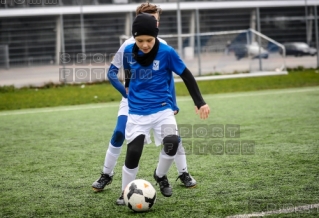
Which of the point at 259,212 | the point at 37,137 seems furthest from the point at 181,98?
the point at 259,212

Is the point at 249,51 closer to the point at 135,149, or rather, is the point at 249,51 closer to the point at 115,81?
the point at 115,81

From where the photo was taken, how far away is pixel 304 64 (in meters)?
20.8

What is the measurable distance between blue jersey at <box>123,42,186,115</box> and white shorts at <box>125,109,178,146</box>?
44mm

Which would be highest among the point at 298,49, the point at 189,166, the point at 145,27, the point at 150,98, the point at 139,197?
the point at 145,27

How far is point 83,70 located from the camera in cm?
1725

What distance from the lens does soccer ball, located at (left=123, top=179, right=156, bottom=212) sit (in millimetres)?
4379

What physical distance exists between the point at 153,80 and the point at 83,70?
42.1ft

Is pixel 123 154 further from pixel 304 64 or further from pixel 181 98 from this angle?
pixel 304 64

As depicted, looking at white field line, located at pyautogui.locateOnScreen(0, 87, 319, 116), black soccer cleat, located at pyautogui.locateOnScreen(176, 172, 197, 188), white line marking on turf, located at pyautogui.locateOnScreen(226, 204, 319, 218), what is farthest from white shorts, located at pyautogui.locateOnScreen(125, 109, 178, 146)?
white field line, located at pyautogui.locateOnScreen(0, 87, 319, 116)

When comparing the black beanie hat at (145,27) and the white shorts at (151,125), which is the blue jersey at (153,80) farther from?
the black beanie hat at (145,27)

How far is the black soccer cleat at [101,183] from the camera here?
207 inches

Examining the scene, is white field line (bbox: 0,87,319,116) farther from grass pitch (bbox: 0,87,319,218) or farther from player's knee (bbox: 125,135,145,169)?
player's knee (bbox: 125,135,145,169)

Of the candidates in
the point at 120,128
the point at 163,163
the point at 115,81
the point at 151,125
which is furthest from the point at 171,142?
the point at 115,81

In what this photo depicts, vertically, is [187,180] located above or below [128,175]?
below
